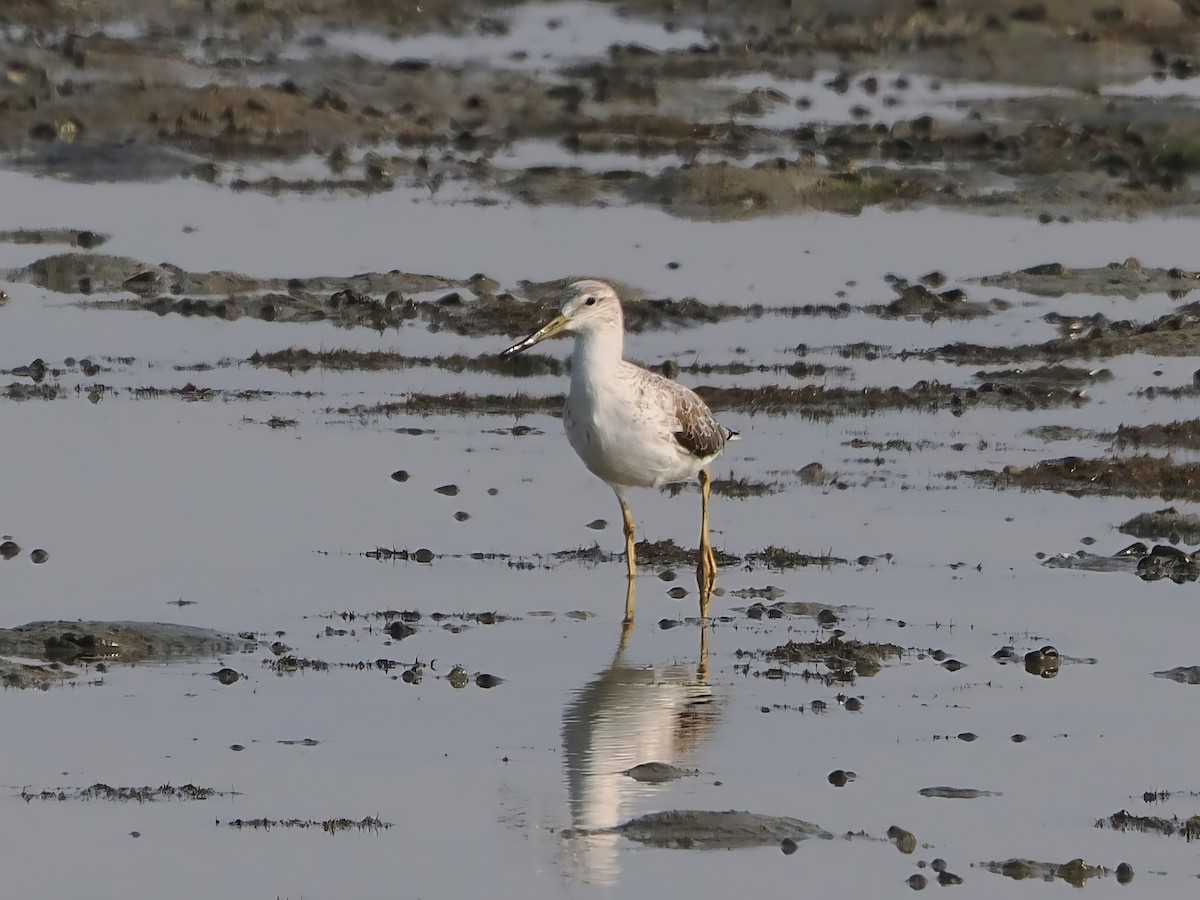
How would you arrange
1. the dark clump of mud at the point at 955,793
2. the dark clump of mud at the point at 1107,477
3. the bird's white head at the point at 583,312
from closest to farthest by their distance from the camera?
1. the dark clump of mud at the point at 955,793
2. the bird's white head at the point at 583,312
3. the dark clump of mud at the point at 1107,477

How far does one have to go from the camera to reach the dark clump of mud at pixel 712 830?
10.9 metres

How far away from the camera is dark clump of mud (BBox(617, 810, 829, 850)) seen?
429 inches

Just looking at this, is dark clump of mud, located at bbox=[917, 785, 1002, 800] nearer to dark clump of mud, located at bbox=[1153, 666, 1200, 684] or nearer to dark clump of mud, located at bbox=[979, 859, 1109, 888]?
dark clump of mud, located at bbox=[979, 859, 1109, 888]

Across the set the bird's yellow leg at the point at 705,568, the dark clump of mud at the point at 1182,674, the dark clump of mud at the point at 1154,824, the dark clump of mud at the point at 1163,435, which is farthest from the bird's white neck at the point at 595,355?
the dark clump of mud at the point at 1163,435

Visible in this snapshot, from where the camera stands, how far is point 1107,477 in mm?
19391

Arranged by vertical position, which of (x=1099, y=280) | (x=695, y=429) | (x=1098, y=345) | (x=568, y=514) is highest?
(x=695, y=429)

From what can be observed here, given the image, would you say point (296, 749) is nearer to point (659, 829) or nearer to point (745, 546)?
point (659, 829)

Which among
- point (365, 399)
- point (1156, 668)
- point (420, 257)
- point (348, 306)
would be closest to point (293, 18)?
point (420, 257)

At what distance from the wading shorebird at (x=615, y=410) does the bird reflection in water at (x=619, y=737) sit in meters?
1.19

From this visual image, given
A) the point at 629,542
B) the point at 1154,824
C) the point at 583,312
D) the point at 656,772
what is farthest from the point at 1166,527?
the point at 656,772

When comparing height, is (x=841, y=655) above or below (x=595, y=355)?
below

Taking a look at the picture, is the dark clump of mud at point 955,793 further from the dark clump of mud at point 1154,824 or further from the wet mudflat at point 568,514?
the dark clump of mud at point 1154,824

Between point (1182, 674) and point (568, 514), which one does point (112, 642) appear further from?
point (1182, 674)

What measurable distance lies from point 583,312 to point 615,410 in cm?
66
